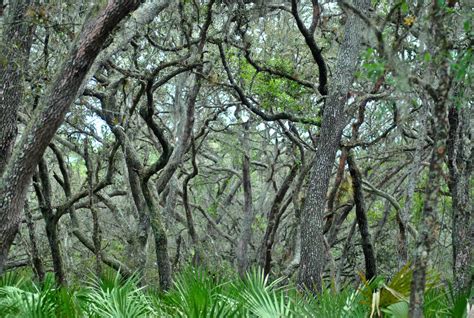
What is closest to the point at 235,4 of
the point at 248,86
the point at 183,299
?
the point at 248,86

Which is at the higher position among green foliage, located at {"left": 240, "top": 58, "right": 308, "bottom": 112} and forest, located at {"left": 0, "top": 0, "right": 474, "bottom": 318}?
green foliage, located at {"left": 240, "top": 58, "right": 308, "bottom": 112}

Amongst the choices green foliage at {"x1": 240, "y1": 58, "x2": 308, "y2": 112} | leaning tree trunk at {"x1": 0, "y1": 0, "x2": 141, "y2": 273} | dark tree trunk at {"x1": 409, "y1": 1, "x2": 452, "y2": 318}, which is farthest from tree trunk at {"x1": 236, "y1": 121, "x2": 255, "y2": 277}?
dark tree trunk at {"x1": 409, "y1": 1, "x2": 452, "y2": 318}

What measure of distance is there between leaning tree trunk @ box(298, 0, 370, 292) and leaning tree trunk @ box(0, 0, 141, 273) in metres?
3.60

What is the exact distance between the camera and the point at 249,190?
16.2 metres

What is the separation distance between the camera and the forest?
5500 millimetres

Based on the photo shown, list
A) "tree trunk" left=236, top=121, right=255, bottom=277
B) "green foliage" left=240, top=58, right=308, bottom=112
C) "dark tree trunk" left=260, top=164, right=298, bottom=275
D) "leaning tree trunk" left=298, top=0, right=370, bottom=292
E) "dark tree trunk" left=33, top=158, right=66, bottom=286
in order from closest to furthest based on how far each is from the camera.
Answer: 1. "leaning tree trunk" left=298, top=0, right=370, bottom=292
2. "dark tree trunk" left=33, top=158, right=66, bottom=286
3. "green foliage" left=240, top=58, right=308, bottom=112
4. "dark tree trunk" left=260, top=164, right=298, bottom=275
5. "tree trunk" left=236, top=121, right=255, bottom=277

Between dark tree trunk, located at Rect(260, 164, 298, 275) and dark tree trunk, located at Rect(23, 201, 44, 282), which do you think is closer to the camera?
dark tree trunk, located at Rect(23, 201, 44, 282)

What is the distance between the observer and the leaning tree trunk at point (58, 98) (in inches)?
246

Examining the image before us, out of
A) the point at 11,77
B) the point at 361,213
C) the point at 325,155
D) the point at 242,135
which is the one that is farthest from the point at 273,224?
the point at 11,77

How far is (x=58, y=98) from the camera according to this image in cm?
631

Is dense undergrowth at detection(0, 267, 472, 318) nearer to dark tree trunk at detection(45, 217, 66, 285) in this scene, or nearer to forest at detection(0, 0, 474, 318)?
forest at detection(0, 0, 474, 318)

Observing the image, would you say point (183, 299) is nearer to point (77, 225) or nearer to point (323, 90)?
point (323, 90)

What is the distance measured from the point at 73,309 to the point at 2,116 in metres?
2.53

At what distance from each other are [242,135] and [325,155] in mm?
6805
